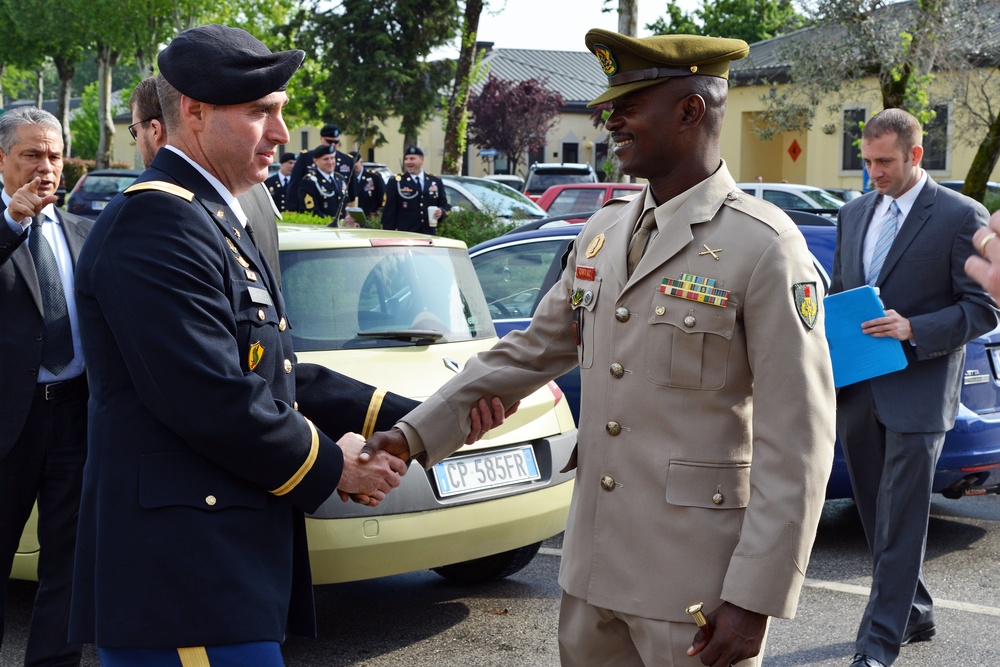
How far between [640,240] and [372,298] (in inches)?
94.5

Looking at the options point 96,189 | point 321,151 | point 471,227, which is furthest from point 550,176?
point 321,151

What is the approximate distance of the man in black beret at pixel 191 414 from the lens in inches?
94.6

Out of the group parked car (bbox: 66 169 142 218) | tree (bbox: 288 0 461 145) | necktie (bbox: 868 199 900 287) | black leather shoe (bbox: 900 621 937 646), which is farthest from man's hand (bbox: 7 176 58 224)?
tree (bbox: 288 0 461 145)

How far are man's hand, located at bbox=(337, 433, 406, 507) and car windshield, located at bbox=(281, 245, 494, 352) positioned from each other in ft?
6.15

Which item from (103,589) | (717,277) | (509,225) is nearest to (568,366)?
(717,277)

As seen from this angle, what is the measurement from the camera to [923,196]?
448 centimetres

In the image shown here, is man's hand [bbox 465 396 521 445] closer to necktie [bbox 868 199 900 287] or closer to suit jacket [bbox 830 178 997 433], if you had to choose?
suit jacket [bbox 830 178 997 433]

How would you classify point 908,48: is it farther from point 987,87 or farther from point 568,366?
point 568,366

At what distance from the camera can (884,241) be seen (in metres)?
4.56

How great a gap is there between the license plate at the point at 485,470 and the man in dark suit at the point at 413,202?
9217mm

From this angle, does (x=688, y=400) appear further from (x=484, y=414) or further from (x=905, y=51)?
Result: (x=905, y=51)

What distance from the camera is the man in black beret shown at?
7.88 feet

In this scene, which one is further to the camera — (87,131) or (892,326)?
(87,131)

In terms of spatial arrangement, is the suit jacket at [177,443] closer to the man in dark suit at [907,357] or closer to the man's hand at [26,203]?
the man's hand at [26,203]
